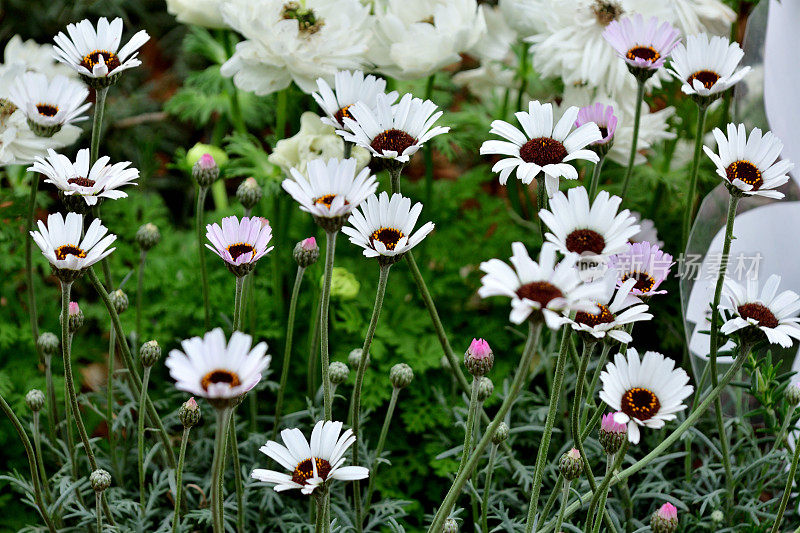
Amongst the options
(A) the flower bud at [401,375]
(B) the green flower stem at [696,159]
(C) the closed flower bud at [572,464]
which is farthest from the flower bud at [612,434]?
(B) the green flower stem at [696,159]

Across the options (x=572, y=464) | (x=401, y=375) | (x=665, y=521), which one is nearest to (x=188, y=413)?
(x=401, y=375)

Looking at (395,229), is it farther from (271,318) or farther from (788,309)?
(271,318)

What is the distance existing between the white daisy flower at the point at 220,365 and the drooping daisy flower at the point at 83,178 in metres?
0.25

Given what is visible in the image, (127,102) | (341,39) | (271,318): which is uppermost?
(127,102)

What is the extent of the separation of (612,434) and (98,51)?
646 mm

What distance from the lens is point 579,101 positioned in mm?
1278

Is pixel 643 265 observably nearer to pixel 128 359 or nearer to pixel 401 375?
pixel 401 375

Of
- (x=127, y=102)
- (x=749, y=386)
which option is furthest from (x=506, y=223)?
(x=127, y=102)

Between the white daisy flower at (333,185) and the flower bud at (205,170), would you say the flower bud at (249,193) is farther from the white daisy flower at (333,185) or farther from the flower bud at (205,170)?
the white daisy flower at (333,185)

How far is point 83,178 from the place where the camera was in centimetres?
83

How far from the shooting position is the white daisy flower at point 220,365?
0.57m

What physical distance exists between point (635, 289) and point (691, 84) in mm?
269

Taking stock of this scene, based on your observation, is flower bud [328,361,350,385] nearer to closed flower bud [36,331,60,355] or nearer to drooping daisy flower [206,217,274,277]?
drooping daisy flower [206,217,274,277]

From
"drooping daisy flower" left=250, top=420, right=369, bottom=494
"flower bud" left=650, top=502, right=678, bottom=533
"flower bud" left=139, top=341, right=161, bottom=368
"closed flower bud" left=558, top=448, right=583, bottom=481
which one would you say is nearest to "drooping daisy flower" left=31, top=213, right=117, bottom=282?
"flower bud" left=139, top=341, right=161, bottom=368
